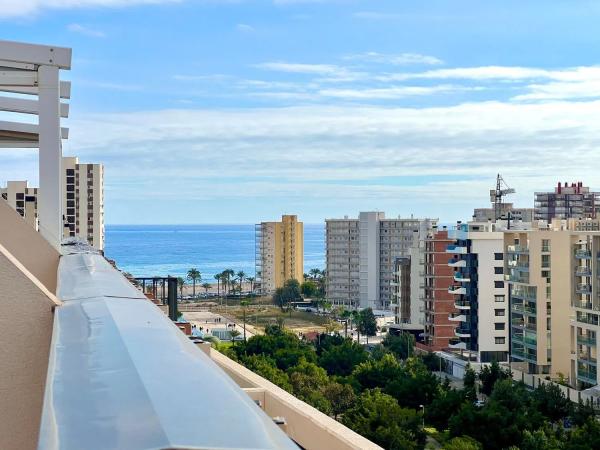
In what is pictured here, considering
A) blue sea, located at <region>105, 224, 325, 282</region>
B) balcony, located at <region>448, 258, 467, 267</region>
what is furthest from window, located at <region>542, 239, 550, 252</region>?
blue sea, located at <region>105, 224, 325, 282</region>

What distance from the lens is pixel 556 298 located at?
1136 inches

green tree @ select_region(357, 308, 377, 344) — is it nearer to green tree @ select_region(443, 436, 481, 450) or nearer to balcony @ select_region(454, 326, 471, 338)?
balcony @ select_region(454, 326, 471, 338)

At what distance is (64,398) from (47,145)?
3.10 meters

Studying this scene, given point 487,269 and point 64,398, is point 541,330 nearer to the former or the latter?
point 487,269

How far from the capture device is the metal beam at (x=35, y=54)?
3424 mm

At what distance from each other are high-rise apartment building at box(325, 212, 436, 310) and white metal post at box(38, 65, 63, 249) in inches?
2319

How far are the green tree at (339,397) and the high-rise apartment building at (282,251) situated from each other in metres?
50.2

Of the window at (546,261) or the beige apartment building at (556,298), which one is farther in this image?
the window at (546,261)

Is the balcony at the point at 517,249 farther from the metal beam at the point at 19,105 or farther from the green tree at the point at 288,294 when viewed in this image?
the green tree at the point at 288,294

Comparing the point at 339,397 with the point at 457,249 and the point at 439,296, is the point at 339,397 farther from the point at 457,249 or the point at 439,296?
the point at 439,296

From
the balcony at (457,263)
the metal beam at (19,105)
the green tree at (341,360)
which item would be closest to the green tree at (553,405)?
the green tree at (341,360)

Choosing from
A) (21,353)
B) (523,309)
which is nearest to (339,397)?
(523,309)

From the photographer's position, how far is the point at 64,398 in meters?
0.65

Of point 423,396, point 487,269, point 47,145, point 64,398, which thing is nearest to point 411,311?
point 487,269
